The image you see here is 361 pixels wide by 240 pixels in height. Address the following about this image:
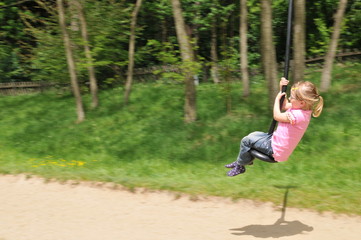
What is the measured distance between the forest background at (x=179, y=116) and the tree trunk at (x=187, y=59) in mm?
28

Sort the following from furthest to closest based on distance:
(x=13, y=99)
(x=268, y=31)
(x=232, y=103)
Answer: (x=13, y=99) → (x=232, y=103) → (x=268, y=31)

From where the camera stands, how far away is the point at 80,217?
7.18 m

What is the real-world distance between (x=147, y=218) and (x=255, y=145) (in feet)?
9.46

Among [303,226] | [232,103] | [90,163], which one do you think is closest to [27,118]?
[90,163]

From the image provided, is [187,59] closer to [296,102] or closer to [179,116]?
[179,116]

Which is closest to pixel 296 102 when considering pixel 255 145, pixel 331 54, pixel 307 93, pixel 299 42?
pixel 307 93

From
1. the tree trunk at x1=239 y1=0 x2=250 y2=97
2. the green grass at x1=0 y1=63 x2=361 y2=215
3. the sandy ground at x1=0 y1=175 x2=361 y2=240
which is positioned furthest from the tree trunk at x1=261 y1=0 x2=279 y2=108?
the sandy ground at x1=0 y1=175 x2=361 y2=240

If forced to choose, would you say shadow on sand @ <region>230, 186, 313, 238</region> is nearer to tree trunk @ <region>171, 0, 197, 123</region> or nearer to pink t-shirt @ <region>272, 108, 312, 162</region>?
pink t-shirt @ <region>272, 108, 312, 162</region>

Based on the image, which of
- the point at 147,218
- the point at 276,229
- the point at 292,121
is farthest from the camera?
the point at 147,218

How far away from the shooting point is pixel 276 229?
6.56 meters

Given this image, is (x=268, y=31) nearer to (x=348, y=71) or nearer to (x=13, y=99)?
(x=348, y=71)

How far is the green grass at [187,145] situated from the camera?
27.5 ft

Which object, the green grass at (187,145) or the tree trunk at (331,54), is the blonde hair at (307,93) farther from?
the tree trunk at (331,54)

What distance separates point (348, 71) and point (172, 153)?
6.75m
